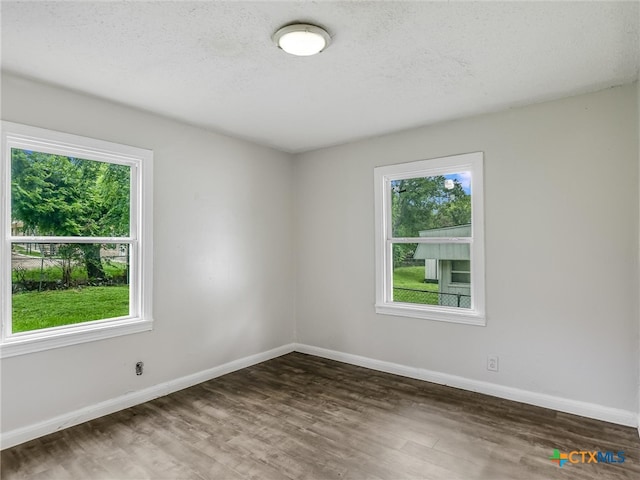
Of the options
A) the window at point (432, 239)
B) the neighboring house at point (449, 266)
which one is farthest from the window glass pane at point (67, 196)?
the neighboring house at point (449, 266)

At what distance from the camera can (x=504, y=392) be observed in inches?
127

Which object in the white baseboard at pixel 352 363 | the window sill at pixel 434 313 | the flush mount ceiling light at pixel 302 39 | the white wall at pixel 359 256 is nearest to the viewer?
the flush mount ceiling light at pixel 302 39

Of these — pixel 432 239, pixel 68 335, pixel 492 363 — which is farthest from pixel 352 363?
pixel 68 335

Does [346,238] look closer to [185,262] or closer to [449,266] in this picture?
[449,266]

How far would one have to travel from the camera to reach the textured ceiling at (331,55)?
1895 mm

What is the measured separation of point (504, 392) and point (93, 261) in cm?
365

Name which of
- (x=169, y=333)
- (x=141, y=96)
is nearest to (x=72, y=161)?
(x=141, y=96)

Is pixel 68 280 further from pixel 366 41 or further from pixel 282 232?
pixel 366 41

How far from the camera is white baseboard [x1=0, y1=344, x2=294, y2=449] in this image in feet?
8.32

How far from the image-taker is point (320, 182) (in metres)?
4.59

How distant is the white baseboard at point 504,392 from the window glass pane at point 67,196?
2.76m

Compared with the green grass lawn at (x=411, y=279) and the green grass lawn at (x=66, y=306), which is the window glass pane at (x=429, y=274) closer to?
the green grass lawn at (x=411, y=279)

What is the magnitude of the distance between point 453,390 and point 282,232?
8.48 ft

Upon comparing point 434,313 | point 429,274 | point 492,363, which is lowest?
point 492,363
